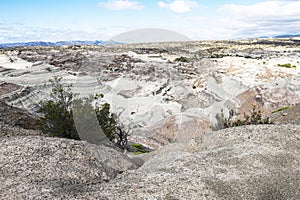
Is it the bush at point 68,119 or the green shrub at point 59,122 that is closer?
the bush at point 68,119

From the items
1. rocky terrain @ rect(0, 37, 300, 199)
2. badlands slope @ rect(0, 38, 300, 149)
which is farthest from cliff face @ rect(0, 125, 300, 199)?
badlands slope @ rect(0, 38, 300, 149)

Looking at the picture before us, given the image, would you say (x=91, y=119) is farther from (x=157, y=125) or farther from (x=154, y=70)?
(x=154, y=70)

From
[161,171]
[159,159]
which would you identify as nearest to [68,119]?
[159,159]

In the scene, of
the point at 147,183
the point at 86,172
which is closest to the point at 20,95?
the point at 86,172

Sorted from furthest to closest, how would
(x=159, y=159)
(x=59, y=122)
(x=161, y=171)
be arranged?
(x=59, y=122), (x=159, y=159), (x=161, y=171)

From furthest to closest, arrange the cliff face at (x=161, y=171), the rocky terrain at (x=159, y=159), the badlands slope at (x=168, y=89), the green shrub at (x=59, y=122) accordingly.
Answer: the badlands slope at (x=168, y=89), the green shrub at (x=59, y=122), the rocky terrain at (x=159, y=159), the cliff face at (x=161, y=171)

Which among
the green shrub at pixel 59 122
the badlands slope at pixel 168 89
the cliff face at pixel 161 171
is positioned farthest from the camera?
the badlands slope at pixel 168 89

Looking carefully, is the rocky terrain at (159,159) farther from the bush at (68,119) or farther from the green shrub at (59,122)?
the bush at (68,119)

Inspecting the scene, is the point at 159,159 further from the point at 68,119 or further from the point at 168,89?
the point at 168,89

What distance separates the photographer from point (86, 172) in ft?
37.3

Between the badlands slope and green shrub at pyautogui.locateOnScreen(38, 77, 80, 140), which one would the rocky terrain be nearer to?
the badlands slope

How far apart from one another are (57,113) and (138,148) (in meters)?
6.60

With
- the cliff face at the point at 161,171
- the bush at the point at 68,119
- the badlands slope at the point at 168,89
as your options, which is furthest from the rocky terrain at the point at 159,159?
the bush at the point at 68,119

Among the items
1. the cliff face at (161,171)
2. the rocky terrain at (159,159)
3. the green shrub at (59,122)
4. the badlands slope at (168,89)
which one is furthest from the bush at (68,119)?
the cliff face at (161,171)
